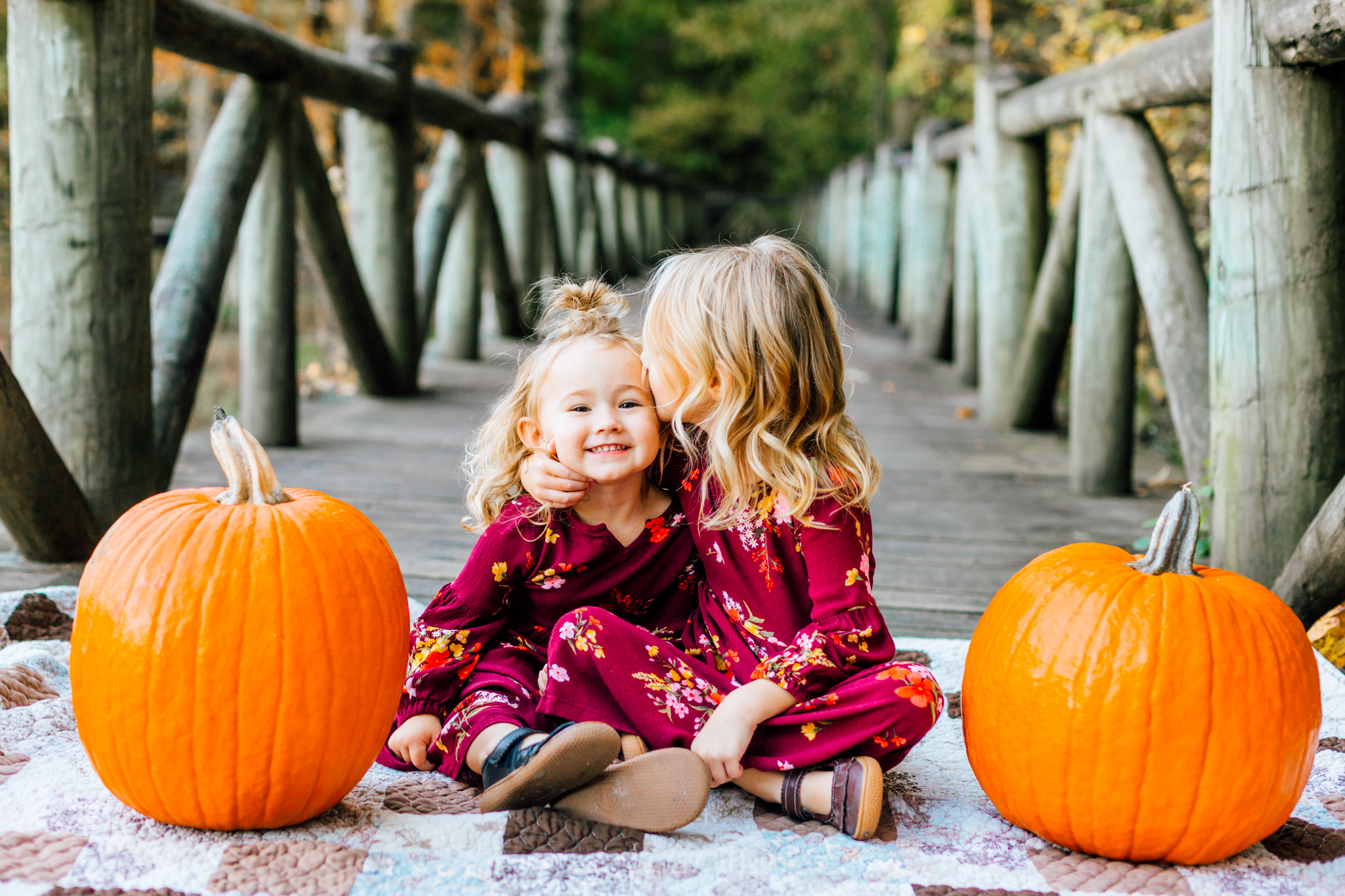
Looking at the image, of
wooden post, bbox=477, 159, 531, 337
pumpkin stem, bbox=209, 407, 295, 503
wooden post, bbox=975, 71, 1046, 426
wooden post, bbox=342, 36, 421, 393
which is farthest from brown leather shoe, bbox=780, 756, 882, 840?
wooden post, bbox=477, 159, 531, 337

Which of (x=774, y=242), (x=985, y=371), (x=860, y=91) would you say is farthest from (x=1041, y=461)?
(x=860, y=91)

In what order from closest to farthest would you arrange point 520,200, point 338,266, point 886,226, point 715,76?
point 338,266 < point 520,200 < point 886,226 < point 715,76

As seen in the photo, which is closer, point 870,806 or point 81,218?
point 870,806

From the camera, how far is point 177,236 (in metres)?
2.94

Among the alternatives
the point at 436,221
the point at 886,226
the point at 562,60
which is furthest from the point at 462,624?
the point at 562,60

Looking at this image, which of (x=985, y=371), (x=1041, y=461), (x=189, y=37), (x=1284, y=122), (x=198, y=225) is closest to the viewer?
(x=1284, y=122)

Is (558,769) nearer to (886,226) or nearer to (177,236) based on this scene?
(177,236)

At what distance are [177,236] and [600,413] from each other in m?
1.81

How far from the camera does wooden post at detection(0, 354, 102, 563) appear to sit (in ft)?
6.83

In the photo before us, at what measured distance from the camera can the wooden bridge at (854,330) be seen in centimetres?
205

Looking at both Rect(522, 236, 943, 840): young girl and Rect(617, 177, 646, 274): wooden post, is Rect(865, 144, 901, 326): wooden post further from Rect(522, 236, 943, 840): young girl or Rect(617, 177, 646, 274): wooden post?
Rect(522, 236, 943, 840): young girl

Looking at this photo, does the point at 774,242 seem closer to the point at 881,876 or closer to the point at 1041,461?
the point at 881,876

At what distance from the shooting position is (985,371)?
458 cm

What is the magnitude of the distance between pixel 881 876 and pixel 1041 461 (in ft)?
9.31
